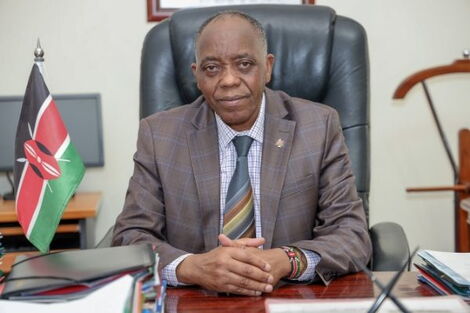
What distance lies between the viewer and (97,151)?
269 cm

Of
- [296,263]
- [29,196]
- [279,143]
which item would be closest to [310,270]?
[296,263]

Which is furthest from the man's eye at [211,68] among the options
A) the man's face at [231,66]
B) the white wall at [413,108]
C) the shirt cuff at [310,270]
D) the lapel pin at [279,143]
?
the white wall at [413,108]

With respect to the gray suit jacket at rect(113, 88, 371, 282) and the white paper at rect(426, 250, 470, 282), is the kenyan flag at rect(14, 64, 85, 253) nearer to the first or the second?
the gray suit jacket at rect(113, 88, 371, 282)

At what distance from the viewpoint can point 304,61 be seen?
→ 1.80 metres

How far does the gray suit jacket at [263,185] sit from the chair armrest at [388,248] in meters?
0.06

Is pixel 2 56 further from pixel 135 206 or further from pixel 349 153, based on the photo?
pixel 349 153

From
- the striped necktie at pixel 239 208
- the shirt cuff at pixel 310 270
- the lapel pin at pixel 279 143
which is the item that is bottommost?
the shirt cuff at pixel 310 270

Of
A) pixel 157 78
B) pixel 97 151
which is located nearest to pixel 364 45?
pixel 157 78

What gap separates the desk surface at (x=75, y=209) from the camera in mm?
2332

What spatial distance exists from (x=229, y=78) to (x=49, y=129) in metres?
0.54

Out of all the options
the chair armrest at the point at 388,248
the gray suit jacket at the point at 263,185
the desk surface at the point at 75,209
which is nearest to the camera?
the chair armrest at the point at 388,248

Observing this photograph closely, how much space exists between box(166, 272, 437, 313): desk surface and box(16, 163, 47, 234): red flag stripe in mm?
588

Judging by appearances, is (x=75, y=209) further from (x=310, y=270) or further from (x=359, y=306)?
(x=359, y=306)

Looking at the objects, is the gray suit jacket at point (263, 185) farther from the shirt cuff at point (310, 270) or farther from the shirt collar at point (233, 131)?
the shirt cuff at point (310, 270)
